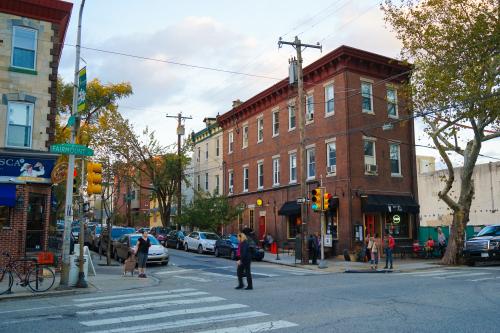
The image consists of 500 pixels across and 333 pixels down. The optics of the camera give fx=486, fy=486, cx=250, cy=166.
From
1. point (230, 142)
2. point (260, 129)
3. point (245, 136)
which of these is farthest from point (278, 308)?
point (230, 142)

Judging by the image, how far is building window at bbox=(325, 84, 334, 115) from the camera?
29609 millimetres

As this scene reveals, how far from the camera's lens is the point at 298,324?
8.66 meters

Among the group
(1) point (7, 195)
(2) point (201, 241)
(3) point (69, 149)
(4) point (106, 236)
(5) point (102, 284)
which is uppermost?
Answer: (3) point (69, 149)

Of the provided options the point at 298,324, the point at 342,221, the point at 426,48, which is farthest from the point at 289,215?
the point at 298,324

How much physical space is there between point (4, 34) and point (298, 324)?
16512 mm

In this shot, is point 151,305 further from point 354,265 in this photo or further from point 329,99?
point 329,99

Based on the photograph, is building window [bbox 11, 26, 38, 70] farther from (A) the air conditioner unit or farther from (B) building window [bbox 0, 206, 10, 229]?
(A) the air conditioner unit

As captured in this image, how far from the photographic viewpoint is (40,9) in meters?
19.4

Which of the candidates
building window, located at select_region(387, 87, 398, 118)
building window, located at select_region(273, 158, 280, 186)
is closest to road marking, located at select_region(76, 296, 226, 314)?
building window, located at select_region(387, 87, 398, 118)

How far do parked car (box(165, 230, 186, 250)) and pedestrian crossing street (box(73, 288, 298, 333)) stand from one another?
21.7 metres

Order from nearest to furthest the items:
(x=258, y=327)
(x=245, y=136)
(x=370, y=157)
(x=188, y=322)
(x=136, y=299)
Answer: (x=258, y=327) → (x=188, y=322) → (x=136, y=299) → (x=370, y=157) → (x=245, y=136)

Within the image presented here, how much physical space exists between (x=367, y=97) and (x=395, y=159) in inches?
172

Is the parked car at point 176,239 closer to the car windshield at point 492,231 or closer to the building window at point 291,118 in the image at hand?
the building window at point 291,118

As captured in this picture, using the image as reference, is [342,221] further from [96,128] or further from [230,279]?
[96,128]
